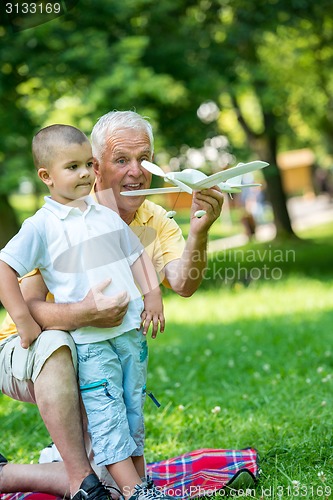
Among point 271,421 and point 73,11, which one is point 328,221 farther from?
point 271,421

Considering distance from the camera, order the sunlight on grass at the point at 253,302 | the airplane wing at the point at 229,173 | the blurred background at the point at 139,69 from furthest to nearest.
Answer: the blurred background at the point at 139,69 < the sunlight on grass at the point at 253,302 < the airplane wing at the point at 229,173

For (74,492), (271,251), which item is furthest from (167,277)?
(271,251)

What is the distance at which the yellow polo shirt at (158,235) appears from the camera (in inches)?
141

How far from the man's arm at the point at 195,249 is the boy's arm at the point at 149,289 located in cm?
11

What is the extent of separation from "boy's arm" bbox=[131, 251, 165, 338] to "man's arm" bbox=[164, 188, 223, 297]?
0.11 m

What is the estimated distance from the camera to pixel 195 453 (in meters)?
3.78

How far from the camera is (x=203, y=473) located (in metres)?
3.61

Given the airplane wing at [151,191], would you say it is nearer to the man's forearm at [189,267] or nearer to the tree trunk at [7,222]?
the man's forearm at [189,267]

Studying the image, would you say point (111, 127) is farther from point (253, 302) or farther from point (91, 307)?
point (253, 302)

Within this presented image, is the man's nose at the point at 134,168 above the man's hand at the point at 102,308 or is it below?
above

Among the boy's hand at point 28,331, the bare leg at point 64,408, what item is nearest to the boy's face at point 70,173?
the boy's hand at point 28,331

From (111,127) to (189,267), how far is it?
2.18ft

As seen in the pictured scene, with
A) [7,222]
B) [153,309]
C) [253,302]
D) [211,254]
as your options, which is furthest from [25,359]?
[211,254]

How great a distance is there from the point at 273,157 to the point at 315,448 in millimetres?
14463
